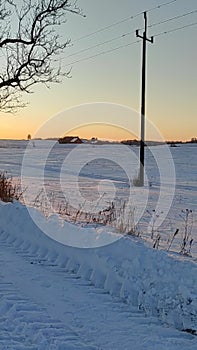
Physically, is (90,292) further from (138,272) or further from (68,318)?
(68,318)

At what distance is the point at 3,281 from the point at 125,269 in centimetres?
170

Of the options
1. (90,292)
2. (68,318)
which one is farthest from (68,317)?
(90,292)

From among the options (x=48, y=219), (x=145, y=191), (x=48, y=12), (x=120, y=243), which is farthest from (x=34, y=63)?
(x=120, y=243)

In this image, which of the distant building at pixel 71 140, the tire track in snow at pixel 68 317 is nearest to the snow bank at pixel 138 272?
the tire track in snow at pixel 68 317

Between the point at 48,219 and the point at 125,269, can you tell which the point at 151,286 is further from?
the point at 48,219

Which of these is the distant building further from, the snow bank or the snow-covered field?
the snow bank

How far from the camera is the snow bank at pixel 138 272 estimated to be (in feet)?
16.4

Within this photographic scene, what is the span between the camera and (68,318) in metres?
4.88

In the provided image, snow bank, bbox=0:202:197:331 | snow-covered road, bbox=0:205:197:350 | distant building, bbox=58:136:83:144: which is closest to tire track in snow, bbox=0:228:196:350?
snow-covered road, bbox=0:205:197:350

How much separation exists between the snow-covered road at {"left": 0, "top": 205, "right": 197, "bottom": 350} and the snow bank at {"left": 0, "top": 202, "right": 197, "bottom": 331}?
0.14 metres

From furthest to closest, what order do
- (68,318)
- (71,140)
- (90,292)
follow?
(71,140), (90,292), (68,318)

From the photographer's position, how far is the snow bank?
5000 mm

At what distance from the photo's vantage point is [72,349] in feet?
13.5

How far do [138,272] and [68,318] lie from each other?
4.31 ft
